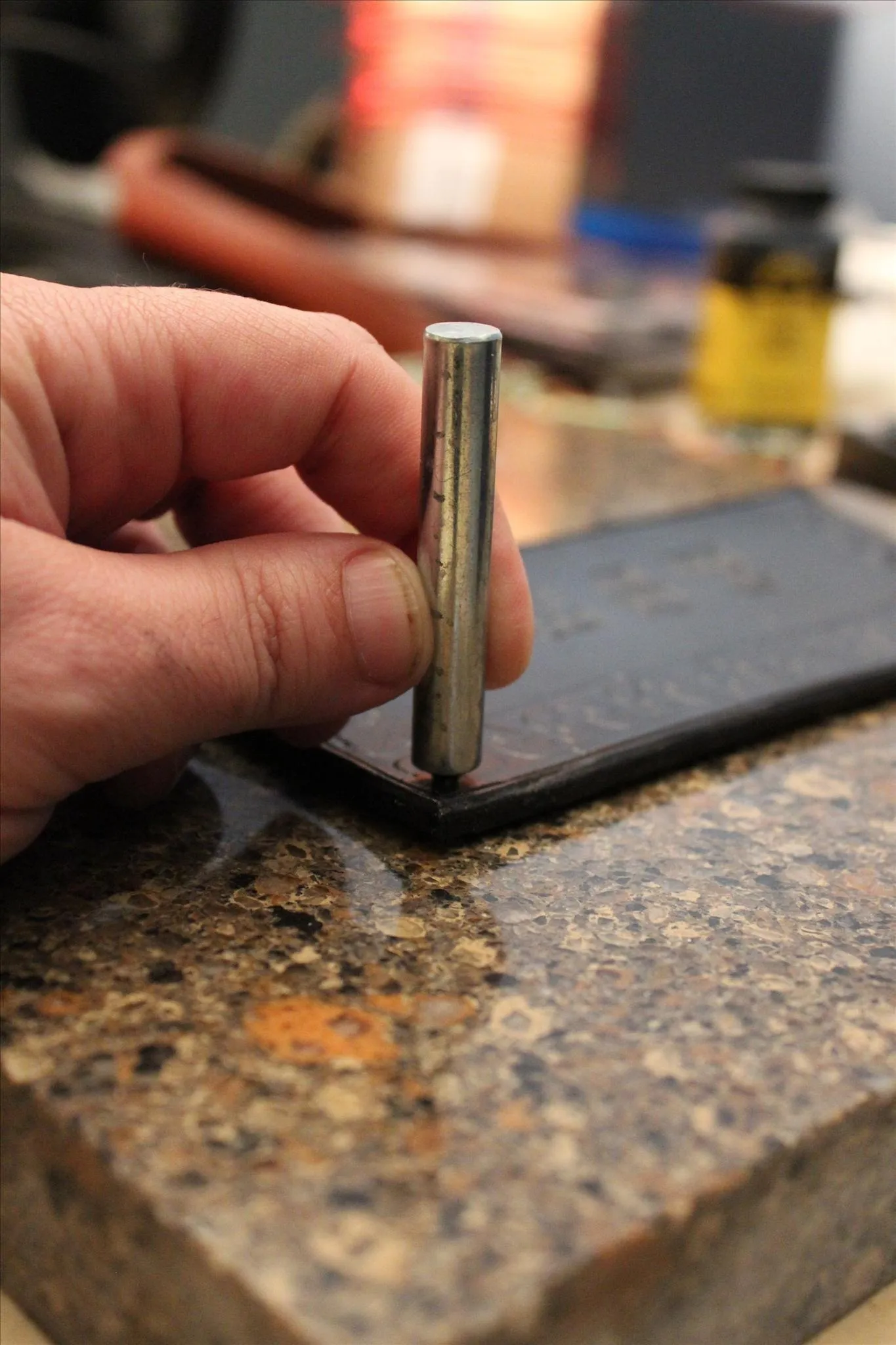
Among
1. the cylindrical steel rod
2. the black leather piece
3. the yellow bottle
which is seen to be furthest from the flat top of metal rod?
the yellow bottle

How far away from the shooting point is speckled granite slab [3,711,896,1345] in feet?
1.02

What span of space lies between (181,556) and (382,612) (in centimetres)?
6

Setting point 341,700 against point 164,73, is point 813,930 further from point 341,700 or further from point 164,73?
point 164,73

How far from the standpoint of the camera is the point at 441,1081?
1.19 ft

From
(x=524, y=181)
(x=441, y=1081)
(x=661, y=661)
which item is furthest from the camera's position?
(x=524, y=181)

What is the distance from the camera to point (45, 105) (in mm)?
2455

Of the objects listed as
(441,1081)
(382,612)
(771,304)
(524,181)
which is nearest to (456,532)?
(382,612)

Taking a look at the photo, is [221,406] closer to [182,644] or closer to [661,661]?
[182,644]

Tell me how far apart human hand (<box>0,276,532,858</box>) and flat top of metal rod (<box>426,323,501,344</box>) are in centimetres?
4

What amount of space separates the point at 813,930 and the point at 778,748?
0.48 ft

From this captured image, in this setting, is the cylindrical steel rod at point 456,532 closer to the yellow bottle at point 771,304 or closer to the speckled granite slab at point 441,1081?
the speckled granite slab at point 441,1081

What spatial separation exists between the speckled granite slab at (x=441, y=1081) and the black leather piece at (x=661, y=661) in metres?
0.02

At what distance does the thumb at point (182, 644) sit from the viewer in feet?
1.29

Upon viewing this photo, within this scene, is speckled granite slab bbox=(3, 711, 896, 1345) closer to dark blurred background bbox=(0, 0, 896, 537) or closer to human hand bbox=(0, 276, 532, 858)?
human hand bbox=(0, 276, 532, 858)
